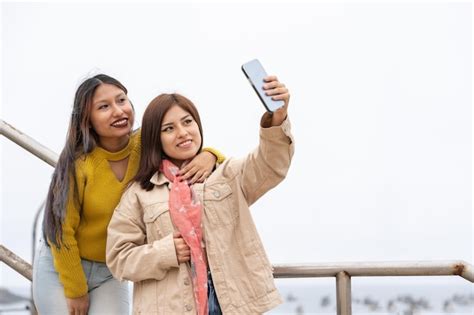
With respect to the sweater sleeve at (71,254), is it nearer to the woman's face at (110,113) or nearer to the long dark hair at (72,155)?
the long dark hair at (72,155)

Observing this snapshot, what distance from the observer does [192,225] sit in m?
Answer: 2.20

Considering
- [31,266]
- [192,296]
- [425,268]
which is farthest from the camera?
[31,266]

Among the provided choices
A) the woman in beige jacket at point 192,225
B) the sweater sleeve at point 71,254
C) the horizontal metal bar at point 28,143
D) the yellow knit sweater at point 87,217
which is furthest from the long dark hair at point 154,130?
the horizontal metal bar at point 28,143

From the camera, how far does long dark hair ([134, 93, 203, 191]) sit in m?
2.35

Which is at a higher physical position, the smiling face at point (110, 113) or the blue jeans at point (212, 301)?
the smiling face at point (110, 113)

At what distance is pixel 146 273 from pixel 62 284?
0.41 meters

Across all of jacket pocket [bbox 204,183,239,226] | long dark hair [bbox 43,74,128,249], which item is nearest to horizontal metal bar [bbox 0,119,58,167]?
long dark hair [bbox 43,74,128,249]

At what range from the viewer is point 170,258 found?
217 centimetres

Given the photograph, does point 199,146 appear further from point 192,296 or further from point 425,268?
point 425,268

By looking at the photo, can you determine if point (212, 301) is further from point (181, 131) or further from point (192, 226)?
point (181, 131)

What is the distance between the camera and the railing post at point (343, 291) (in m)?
2.44

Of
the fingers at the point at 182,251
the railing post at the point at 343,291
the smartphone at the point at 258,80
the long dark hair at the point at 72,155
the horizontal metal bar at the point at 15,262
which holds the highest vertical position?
the smartphone at the point at 258,80

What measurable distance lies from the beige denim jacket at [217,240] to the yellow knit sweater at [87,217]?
0.30 ft

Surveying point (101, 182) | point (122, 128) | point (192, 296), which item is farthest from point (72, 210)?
point (192, 296)
